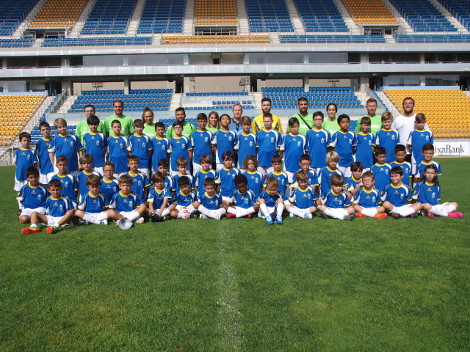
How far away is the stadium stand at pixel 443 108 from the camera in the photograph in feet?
74.2

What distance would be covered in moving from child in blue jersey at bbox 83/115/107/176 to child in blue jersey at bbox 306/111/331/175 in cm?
342

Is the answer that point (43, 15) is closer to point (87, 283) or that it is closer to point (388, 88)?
point (388, 88)

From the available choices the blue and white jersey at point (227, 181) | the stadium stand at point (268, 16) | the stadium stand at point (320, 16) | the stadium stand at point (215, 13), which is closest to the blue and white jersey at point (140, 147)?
the blue and white jersey at point (227, 181)

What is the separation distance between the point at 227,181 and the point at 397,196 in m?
2.60

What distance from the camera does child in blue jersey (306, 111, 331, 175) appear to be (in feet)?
22.1

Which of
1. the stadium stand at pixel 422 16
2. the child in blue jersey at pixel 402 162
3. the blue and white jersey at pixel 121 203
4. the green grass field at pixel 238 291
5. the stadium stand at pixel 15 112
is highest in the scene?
the stadium stand at pixel 422 16

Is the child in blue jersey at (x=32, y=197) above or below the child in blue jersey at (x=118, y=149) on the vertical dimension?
below

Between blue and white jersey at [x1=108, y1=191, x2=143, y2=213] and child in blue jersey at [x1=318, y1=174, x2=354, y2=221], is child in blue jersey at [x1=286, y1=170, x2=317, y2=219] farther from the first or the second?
blue and white jersey at [x1=108, y1=191, x2=143, y2=213]

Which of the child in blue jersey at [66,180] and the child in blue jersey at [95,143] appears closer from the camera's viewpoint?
the child in blue jersey at [66,180]

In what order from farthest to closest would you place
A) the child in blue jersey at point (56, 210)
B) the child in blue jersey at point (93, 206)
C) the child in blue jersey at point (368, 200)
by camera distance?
the child in blue jersey at point (368, 200)
the child in blue jersey at point (93, 206)
the child in blue jersey at point (56, 210)

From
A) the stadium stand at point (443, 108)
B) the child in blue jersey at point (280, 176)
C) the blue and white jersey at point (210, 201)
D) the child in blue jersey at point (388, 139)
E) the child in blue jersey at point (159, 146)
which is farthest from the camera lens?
the stadium stand at point (443, 108)

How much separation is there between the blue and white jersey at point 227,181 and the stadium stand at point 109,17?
2521 centimetres

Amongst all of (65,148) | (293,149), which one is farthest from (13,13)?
(293,149)

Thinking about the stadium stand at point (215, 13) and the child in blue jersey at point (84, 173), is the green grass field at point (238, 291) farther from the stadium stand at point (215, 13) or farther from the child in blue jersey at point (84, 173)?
the stadium stand at point (215, 13)
